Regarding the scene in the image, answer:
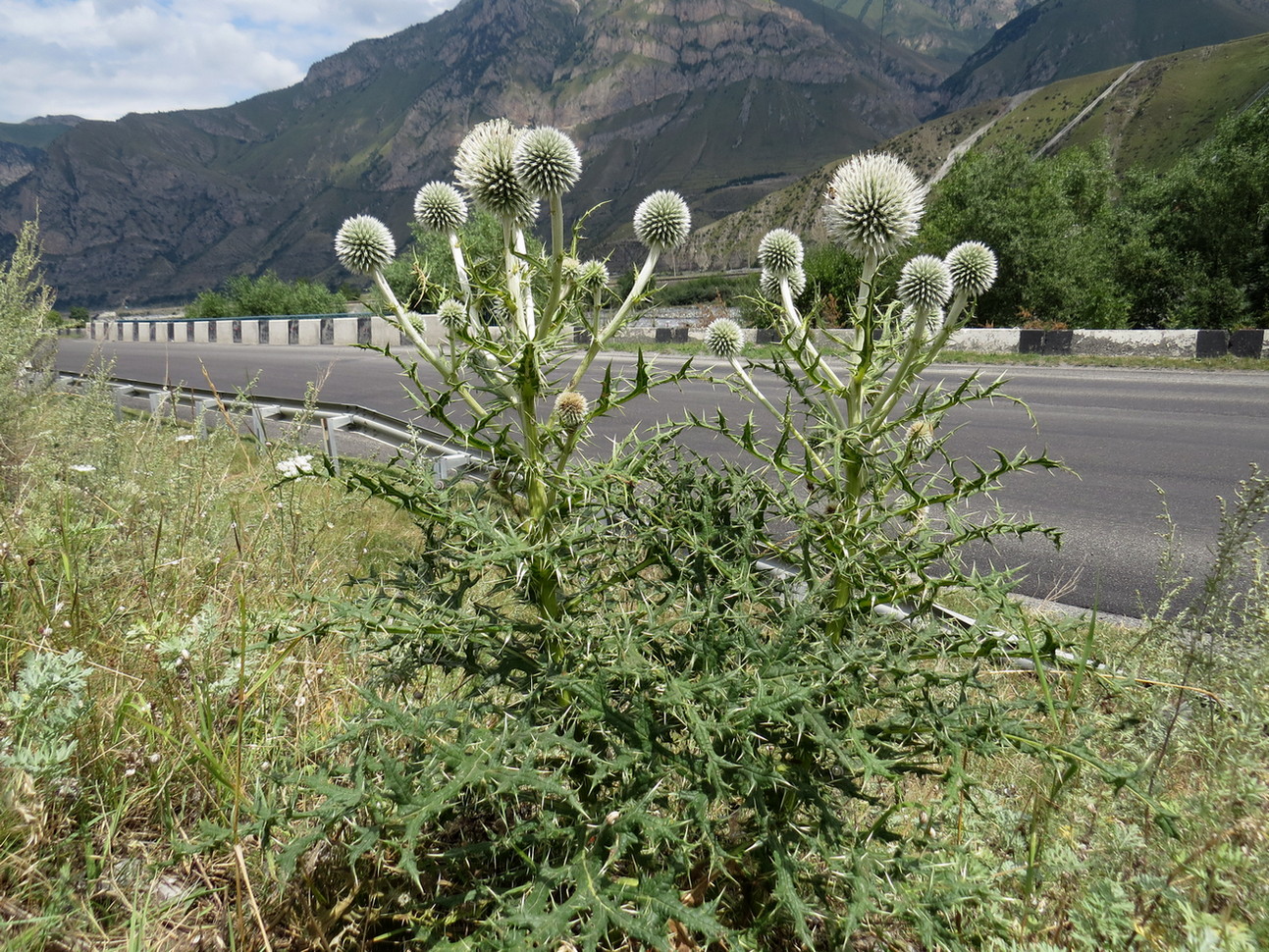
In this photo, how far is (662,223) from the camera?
2.98m

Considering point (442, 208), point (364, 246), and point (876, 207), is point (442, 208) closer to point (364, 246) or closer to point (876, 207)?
point (364, 246)

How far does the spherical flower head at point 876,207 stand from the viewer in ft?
8.89

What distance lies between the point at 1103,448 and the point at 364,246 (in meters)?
8.72

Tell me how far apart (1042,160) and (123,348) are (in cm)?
3914

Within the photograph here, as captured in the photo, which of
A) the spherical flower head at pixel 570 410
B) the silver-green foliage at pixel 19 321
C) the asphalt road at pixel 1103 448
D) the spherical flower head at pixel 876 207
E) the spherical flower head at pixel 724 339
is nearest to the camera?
the spherical flower head at pixel 570 410

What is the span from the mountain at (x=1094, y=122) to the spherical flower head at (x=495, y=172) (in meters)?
115

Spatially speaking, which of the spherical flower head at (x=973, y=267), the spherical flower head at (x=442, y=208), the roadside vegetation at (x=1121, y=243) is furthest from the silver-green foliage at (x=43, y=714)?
the roadside vegetation at (x=1121, y=243)

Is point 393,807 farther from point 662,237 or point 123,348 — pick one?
point 123,348

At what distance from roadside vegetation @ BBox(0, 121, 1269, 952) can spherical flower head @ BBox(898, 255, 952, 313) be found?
0.65 metres

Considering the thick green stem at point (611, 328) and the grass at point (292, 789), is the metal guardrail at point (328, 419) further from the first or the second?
the thick green stem at point (611, 328)

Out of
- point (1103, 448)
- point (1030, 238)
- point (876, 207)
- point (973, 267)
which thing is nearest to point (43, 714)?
point (876, 207)

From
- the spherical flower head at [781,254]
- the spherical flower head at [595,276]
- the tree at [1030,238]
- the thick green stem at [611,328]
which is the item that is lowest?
the thick green stem at [611,328]

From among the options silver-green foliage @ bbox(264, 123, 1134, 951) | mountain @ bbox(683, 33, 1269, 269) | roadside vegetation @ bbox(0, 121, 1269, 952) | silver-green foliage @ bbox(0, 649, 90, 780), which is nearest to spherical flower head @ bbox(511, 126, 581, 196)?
roadside vegetation @ bbox(0, 121, 1269, 952)

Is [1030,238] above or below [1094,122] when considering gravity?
below
